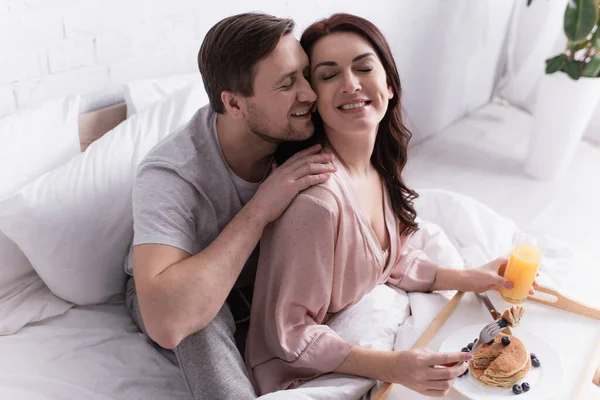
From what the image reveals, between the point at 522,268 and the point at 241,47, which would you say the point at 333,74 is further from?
the point at 522,268

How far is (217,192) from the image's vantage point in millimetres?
1431

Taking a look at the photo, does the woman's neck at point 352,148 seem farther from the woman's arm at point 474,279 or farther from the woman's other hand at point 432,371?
the woman's other hand at point 432,371

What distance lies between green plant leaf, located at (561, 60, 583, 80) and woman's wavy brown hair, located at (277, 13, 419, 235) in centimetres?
Answer: 149

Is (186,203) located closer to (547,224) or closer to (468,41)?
(547,224)

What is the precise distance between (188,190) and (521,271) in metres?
0.80

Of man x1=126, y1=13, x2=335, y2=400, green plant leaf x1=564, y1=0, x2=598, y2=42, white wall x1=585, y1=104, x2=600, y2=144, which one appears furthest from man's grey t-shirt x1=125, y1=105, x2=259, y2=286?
white wall x1=585, y1=104, x2=600, y2=144

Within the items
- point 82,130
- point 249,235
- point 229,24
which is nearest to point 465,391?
point 249,235

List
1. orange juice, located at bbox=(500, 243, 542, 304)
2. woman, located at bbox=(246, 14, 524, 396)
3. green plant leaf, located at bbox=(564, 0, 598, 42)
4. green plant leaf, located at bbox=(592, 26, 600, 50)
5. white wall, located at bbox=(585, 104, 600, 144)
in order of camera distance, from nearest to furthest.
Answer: woman, located at bbox=(246, 14, 524, 396), orange juice, located at bbox=(500, 243, 542, 304), green plant leaf, located at bbox=(564, 0, 598, 42), green plant leaf, located at bbox=(592, 26, 600, 50), white wall, located at bbox=(585, 104, 600, 144)

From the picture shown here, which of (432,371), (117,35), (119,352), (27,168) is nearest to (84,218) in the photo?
(27,168)

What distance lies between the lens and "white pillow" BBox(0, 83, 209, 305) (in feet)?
4.79

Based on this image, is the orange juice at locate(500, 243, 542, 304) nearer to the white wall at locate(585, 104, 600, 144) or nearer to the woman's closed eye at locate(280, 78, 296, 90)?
the woman's closed eye at locate(280, 78, 296, 90)

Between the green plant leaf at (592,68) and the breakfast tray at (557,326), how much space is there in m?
1.54

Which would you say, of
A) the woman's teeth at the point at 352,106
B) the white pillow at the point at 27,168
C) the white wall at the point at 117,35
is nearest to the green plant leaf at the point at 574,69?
the white wall at the point at 117,35

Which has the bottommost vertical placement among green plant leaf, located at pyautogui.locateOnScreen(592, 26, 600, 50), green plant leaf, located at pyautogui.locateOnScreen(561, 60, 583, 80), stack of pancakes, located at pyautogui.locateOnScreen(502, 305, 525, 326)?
stack of pancakes, located at pyautogui.locateOnScreen(502, 305, 525, 326)
